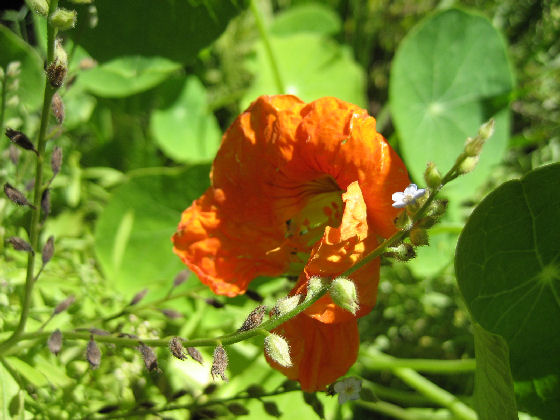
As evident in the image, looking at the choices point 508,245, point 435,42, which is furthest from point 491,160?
point 508,245

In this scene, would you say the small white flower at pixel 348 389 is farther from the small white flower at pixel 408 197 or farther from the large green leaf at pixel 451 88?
the large green leaf at pixel 451 88

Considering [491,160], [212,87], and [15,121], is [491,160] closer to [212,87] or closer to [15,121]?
[212,87]

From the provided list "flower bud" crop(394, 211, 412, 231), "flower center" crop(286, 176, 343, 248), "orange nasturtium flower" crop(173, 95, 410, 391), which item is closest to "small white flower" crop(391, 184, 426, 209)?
"flower bud" crop(394, 211, 412, 231)

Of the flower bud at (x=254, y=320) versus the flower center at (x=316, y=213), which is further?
the flower center at (x=316, y=213)

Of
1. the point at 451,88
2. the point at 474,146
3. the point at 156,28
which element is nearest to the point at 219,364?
the point at 474,146

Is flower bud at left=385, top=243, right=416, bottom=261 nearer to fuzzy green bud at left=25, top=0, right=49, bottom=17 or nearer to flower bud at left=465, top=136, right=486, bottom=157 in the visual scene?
flower bud at left=465, top=136, right=486, bottom=157

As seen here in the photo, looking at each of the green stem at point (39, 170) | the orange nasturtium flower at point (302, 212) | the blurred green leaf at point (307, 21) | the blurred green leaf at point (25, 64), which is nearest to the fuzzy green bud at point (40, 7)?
the green stem at point (39, 170)
